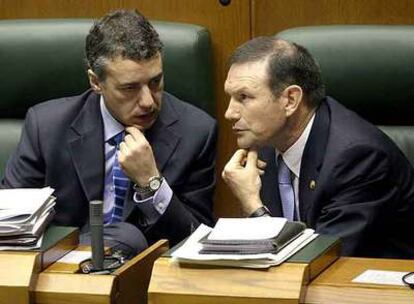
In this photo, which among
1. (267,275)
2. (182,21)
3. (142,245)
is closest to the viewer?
(267,275)

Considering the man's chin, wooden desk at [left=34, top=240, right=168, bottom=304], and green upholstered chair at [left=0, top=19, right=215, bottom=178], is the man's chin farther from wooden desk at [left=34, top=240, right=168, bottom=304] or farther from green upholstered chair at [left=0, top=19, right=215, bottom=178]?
wooden desk at [left=34, top=240, right=168, bottom=304]

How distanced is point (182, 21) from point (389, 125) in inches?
23.8

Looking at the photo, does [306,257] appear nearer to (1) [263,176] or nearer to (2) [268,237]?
(2) [268,237]

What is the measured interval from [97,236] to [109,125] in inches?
28.9

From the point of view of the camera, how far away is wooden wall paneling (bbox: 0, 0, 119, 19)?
9.98 ft

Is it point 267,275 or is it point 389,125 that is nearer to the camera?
point 267,275

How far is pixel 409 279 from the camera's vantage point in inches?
72.8

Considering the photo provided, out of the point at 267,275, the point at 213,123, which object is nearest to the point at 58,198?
the point at 213,123

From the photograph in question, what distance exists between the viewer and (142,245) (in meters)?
2.29

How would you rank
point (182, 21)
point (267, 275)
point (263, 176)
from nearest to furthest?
point (267, 275), point (263, 176), point (182, 21)

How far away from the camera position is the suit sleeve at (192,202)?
254 centimetres

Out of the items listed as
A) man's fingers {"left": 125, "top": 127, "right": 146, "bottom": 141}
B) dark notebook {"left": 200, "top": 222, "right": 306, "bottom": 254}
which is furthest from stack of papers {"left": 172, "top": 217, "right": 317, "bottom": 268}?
man's fingers {"left": 125, "top": 127, "right": 146, "bottom": 141}

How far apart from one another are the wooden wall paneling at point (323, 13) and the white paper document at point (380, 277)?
42.4 inches

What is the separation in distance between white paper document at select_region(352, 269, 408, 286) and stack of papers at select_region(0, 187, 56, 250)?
54cm
